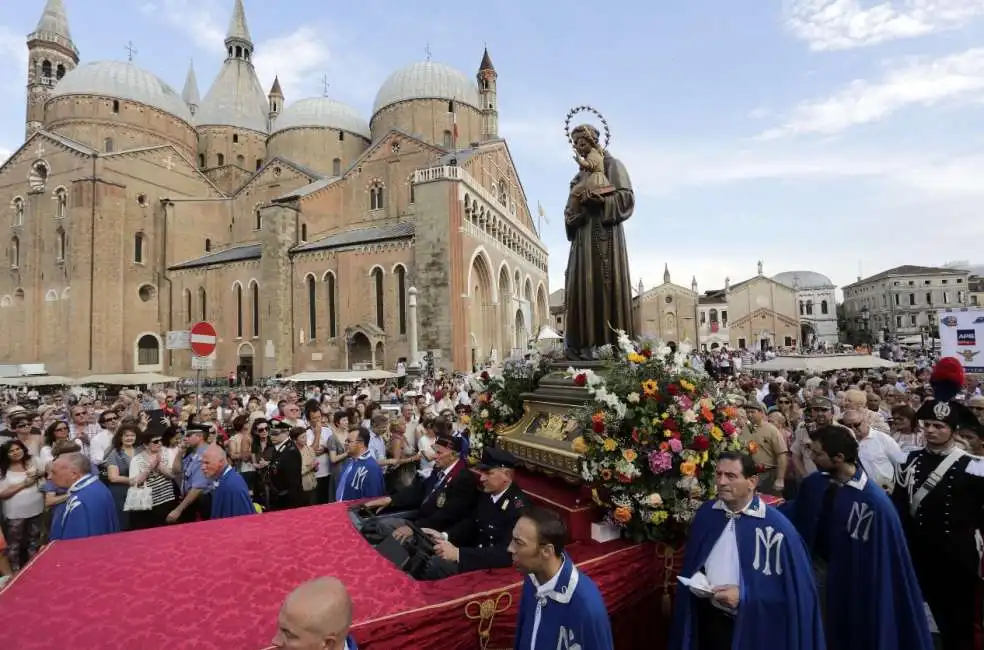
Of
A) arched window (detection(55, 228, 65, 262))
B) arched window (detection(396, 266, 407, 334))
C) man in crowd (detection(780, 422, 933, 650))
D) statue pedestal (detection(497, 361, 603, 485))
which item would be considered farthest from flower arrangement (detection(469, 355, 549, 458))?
arched window (detection(55, 228, 65, 262))

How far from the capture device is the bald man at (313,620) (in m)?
1.51

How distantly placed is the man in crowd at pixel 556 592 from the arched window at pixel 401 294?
27436 millimetres

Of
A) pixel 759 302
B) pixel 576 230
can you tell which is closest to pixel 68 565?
pixel 576 230

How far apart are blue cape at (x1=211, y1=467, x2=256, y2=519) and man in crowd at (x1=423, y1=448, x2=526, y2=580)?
6.72ft

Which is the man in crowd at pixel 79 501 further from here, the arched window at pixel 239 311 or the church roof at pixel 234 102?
the church roof at pixel 234 102

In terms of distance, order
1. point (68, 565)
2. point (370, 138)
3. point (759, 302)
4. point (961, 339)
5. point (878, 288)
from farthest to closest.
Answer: point (878, 288) < point (759, 302) < point (370, 138) < point (961, 339) < point (68, 565)

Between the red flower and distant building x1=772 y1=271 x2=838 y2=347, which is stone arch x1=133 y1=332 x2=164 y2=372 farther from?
distant building x1=772 y1=271 x2=838 y2=347

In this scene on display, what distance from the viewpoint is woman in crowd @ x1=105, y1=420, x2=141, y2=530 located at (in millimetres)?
5516

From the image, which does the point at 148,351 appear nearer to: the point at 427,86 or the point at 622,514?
the point at 427,86

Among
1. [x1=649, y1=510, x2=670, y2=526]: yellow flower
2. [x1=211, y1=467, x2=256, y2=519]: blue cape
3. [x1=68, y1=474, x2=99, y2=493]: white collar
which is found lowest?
[x1=211, y1=467, x2=256, y2=519]: blue cape

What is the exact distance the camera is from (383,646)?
2.75 meters

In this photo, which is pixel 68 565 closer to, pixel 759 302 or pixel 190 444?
pixel 190 444

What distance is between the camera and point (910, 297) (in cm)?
6262

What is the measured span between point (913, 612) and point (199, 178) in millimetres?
43936
